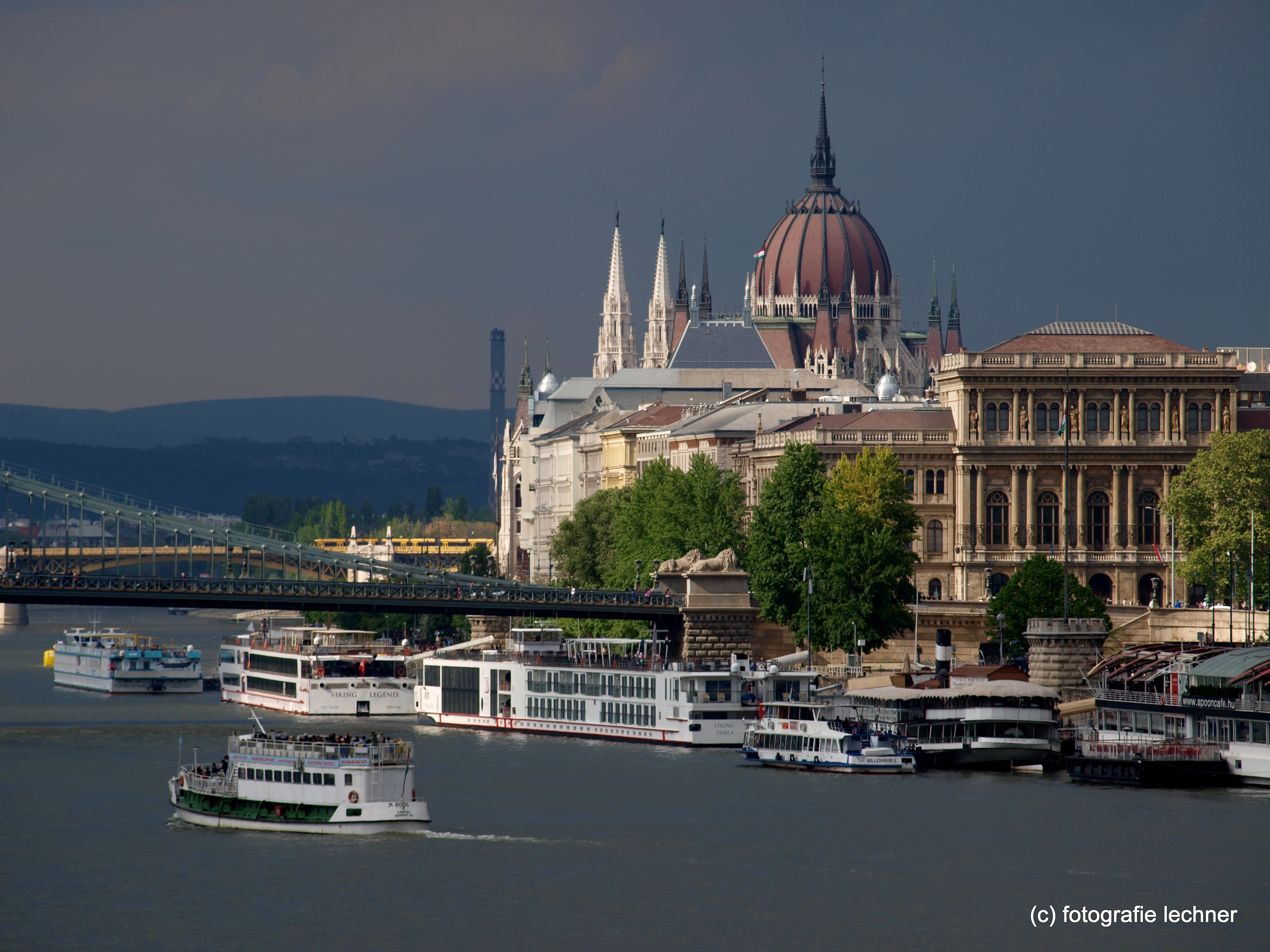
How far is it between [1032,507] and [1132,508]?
15.2ft

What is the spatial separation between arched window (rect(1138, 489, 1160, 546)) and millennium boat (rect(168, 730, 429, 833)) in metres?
64.5

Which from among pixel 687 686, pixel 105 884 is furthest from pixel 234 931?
pixel 687 686

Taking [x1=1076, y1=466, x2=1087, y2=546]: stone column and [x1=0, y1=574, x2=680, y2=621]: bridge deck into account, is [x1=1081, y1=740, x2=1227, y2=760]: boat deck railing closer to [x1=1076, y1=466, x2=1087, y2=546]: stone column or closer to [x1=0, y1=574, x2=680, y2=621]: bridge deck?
[x1=0, y1=574, x2=680, y2=621]: bridge deck

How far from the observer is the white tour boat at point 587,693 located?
3814 inches

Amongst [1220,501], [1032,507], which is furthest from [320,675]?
[1220,501]

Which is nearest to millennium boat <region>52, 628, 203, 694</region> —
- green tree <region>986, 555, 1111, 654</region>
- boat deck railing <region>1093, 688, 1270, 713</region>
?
green tree <region>986, 555, 1111, 654</region>

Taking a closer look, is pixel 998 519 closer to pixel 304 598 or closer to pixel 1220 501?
pixel 1220 501

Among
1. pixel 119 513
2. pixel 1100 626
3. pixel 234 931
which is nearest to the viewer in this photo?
pixel 234 931

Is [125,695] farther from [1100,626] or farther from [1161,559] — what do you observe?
[1100,626]

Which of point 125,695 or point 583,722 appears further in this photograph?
point 125,695

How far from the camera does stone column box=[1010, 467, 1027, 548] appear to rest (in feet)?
424

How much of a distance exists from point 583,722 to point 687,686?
619 cm

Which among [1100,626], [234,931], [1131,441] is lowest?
[234,931]

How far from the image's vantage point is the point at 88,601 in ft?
338
